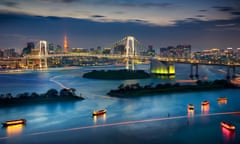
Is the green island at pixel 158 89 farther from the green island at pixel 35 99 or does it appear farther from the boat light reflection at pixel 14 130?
the boat light reflection at pixel 14 130

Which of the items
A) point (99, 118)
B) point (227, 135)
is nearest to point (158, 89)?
point (99, 118)

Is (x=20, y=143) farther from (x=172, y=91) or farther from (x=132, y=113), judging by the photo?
(x=172, y=91)

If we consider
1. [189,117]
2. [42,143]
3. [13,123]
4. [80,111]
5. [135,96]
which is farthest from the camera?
[135,96]

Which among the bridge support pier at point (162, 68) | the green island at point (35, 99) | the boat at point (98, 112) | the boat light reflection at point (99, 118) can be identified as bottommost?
the boat light reflection at point (99, 118)

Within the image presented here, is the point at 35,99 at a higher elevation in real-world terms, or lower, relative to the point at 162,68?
lower

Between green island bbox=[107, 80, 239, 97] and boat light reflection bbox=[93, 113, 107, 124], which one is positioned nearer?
boat light reflection bbox=[93, 113, 107, 124]

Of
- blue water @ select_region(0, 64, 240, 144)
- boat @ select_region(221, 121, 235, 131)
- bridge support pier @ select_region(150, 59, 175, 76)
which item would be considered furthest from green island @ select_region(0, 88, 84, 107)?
bridge support pier @ select_region(150, 59, 175, 76)

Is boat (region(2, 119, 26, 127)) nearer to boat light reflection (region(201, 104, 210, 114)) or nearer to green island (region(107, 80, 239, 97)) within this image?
green island (region(107, 80, 239, 97))

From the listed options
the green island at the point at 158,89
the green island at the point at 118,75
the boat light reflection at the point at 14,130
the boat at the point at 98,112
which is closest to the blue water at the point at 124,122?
the boat light reflection at the point at 14,130

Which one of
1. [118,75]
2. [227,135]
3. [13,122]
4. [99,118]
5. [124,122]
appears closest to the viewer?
[227,135]

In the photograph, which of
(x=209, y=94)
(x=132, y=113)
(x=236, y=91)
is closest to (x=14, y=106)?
(x=132, y=113)

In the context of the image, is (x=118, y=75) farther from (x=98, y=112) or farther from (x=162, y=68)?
(x=98, y=112)
